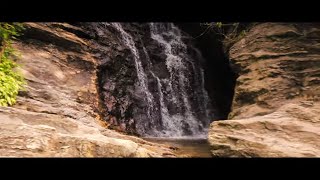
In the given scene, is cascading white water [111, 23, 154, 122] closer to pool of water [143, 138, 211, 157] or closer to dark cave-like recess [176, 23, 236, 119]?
dark cave-like recess [176, 23, 236, 119]

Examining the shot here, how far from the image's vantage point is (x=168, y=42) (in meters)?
15.7

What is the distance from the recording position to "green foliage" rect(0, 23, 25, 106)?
6629 millimetres

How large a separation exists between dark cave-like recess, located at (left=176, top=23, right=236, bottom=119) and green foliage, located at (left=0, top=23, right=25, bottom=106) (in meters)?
8.87

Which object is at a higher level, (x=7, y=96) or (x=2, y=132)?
(x=7, y=96)

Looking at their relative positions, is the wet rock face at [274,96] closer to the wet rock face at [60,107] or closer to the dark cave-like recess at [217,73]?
the wet rock face at [60,107]

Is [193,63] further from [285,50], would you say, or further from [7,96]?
[7,96]

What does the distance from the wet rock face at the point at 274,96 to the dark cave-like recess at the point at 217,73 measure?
4812 millimetres

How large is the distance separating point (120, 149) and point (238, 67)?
6.03 m

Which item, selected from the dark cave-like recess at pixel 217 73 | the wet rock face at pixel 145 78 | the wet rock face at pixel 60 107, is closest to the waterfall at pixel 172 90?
the wet rock face at pixel 145 78

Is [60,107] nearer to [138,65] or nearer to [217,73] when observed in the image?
[138,65]

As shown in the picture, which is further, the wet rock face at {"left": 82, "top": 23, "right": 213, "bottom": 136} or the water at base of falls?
the wet rock face at {"left": 82, "top": 23, "right": 213, "bottom": 136}

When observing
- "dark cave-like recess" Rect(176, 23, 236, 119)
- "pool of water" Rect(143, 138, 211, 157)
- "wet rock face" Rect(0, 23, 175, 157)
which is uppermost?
"dark cave-like recess" Rect(176, 23, 236, 119)

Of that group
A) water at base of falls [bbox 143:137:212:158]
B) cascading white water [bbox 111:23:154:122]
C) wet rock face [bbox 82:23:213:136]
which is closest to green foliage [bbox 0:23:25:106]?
wet rock face [bbox 82:23:213:136]
